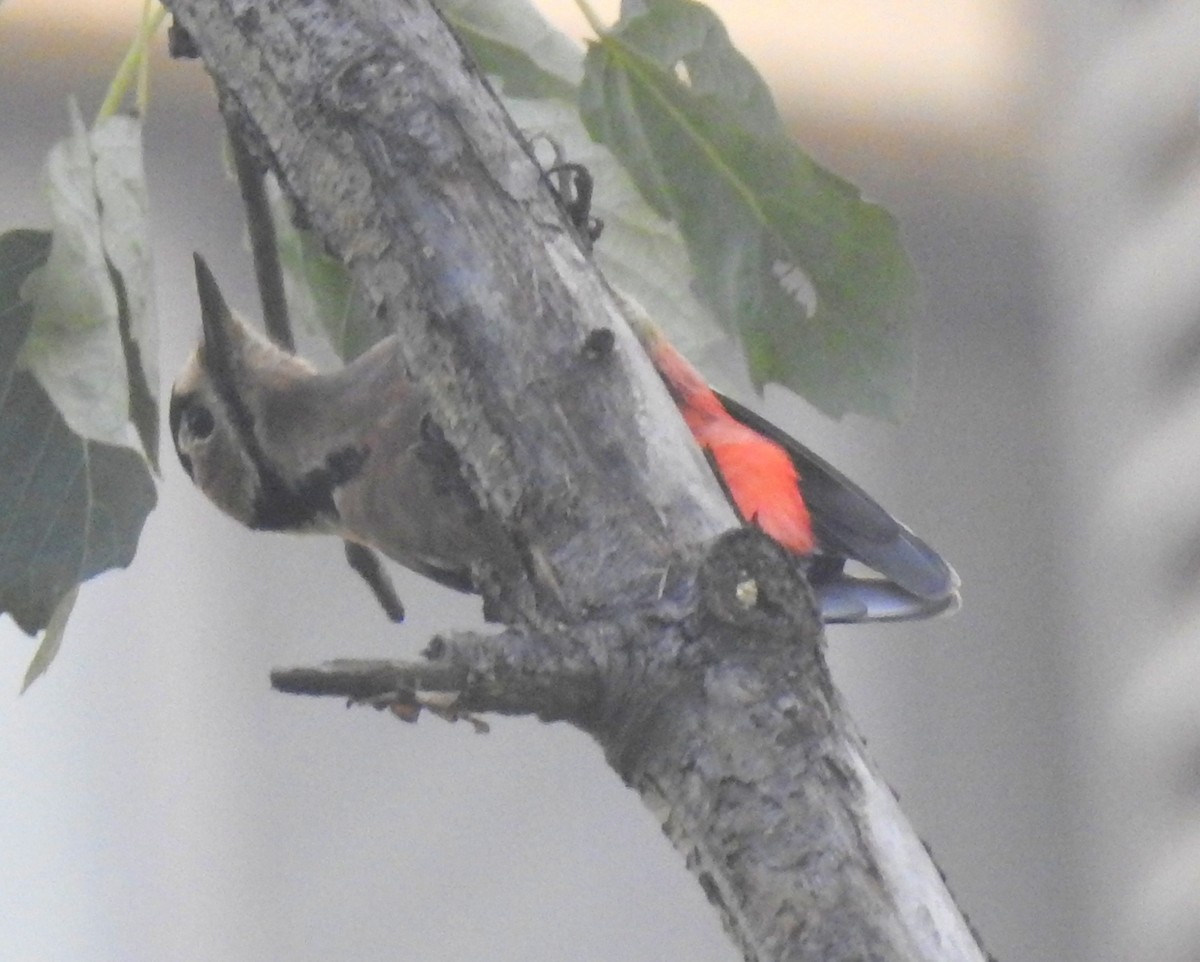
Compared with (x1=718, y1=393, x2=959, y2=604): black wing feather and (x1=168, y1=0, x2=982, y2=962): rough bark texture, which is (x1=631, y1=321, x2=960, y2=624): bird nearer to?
(x1=718, y1=393, x2=959, y2=604): black wing feather

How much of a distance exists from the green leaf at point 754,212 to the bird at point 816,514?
0.49ft

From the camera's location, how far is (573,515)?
1228 mm

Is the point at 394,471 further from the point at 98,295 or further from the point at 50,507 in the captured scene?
the point at 98,295

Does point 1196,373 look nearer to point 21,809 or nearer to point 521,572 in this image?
point 21,809

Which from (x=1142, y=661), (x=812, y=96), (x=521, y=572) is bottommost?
(x=1142, y=661)

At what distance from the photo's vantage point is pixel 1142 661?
458 centimetres

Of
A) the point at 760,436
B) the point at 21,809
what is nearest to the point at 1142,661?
the point at 21,809

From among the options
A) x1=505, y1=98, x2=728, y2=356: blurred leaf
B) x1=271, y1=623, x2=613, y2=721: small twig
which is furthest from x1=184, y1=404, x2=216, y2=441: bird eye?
x1=271, y1=623, x2=613, y2=721: small twig

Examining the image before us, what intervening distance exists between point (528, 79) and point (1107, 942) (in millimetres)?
3477

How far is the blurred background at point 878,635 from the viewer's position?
4277 mm

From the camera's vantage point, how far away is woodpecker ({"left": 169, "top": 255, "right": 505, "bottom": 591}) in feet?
7.00

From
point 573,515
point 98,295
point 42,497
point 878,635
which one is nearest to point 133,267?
point 98,295

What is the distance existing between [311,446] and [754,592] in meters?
1.16

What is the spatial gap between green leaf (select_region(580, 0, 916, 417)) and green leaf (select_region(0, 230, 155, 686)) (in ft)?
1.51
